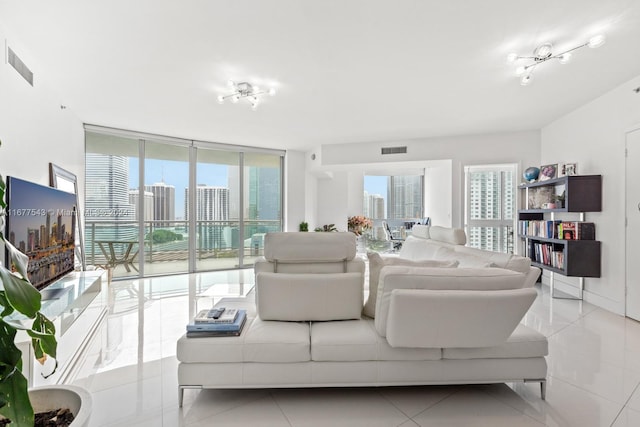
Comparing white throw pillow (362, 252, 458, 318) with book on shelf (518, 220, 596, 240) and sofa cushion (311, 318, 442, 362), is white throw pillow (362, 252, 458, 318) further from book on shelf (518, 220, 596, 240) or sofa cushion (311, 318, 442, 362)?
book on shelf (518, 220, 596, 240)

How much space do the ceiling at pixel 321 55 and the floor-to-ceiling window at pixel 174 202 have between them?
885 mm

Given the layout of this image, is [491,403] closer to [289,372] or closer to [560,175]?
[289,372]

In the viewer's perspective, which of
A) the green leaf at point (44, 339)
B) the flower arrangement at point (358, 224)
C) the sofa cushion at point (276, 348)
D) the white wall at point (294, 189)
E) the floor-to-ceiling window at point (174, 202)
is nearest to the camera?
the green leaf at point (44, 339)

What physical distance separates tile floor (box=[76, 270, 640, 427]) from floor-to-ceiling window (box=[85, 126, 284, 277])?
3.02 meters

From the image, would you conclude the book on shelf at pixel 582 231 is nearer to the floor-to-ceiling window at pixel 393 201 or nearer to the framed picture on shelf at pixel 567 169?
the framed picture on shelf at pixel 567 169

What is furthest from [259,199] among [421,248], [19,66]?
[19,66]

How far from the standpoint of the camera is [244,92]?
11.5 ft

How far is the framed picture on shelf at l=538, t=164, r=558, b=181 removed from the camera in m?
4.43

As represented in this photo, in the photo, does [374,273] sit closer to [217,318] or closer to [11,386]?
[217,318]

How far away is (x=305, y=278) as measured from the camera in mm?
2078

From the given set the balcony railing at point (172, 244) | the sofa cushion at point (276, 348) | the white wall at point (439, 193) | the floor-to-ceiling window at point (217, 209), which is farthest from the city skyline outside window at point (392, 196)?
the sofa cushion at point (276, 348)

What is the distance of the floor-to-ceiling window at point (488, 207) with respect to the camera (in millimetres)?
5605

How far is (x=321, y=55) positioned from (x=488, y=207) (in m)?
4.38

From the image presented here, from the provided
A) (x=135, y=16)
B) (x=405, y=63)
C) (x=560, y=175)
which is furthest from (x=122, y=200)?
(x=560, y=175)
